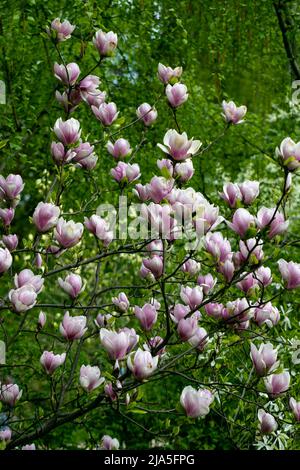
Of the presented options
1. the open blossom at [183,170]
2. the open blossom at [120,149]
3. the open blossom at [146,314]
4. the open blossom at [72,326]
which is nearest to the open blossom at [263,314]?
the open blossom at [146,314]

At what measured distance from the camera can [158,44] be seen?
17.0 ft

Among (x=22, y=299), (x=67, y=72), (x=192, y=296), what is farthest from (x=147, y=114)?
(x=22, y=299)

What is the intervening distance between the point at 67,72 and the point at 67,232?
66 cm

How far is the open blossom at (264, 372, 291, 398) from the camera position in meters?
2.02

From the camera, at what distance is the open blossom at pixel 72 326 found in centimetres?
206

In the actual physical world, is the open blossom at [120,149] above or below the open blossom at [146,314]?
above

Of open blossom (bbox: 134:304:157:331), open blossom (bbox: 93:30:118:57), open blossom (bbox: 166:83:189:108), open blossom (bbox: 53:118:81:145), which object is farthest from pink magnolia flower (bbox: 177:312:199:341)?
open blossom (bbox: 93:30:118:57)

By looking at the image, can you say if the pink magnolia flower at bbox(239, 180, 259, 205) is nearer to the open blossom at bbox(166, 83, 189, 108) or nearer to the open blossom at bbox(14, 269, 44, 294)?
the open blossom at bbox(166, 83, 189, 108)

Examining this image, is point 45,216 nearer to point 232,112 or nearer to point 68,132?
point 68,132

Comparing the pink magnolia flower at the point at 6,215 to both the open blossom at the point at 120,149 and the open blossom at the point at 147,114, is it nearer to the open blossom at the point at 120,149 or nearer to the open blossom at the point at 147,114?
the open blossom at the point at 120,149

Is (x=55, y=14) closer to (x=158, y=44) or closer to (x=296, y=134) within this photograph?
(x=158, y=44)

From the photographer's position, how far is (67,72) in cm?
238

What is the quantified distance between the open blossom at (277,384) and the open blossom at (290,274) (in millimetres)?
280
